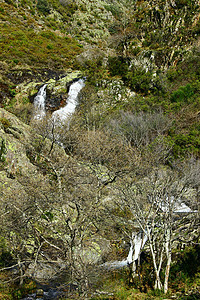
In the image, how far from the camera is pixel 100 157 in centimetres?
1567

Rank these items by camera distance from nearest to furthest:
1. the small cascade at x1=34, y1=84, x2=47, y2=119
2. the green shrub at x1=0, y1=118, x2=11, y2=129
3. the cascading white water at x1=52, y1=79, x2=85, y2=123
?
the green shrub at x1=0, y1=118, x2=11, y2=129 → the cascading white water at x1=52, y1=79, x2=85, y2=123 → the small cascade at x1=34, y1=84, x2=47, y2=119

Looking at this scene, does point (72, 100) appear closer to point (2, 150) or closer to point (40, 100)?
point (40, 100)

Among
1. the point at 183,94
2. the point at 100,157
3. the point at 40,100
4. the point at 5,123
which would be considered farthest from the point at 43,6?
the point at 100,157

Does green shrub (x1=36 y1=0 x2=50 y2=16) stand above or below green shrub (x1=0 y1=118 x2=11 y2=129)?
above

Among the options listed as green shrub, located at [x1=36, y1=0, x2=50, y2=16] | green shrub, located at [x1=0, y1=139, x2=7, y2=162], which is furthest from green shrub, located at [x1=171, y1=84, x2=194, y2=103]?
green shrub, located at [x1=36, y1=0, x2=50, y2=16]

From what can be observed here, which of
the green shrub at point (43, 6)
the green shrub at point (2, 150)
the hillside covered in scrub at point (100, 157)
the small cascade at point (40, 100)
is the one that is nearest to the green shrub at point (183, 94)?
the hillside covered in scrub at point (100, 157)

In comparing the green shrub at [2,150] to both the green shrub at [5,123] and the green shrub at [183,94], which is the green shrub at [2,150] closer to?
the green shrub at [5,123]

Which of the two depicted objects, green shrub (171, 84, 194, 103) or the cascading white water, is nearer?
green shrub (171, 84, 194, 103)

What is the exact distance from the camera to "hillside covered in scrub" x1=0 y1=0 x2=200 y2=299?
6680 mm

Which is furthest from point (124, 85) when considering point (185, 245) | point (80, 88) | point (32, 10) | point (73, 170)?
point (32, 10)

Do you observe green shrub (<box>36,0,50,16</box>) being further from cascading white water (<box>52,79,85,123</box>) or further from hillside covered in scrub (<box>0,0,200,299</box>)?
cascading white water (<box>52,79,85,123</box>)

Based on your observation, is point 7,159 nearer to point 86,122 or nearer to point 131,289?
point 131,289

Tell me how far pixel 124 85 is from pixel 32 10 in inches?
1357

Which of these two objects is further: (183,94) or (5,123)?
(183,94)
